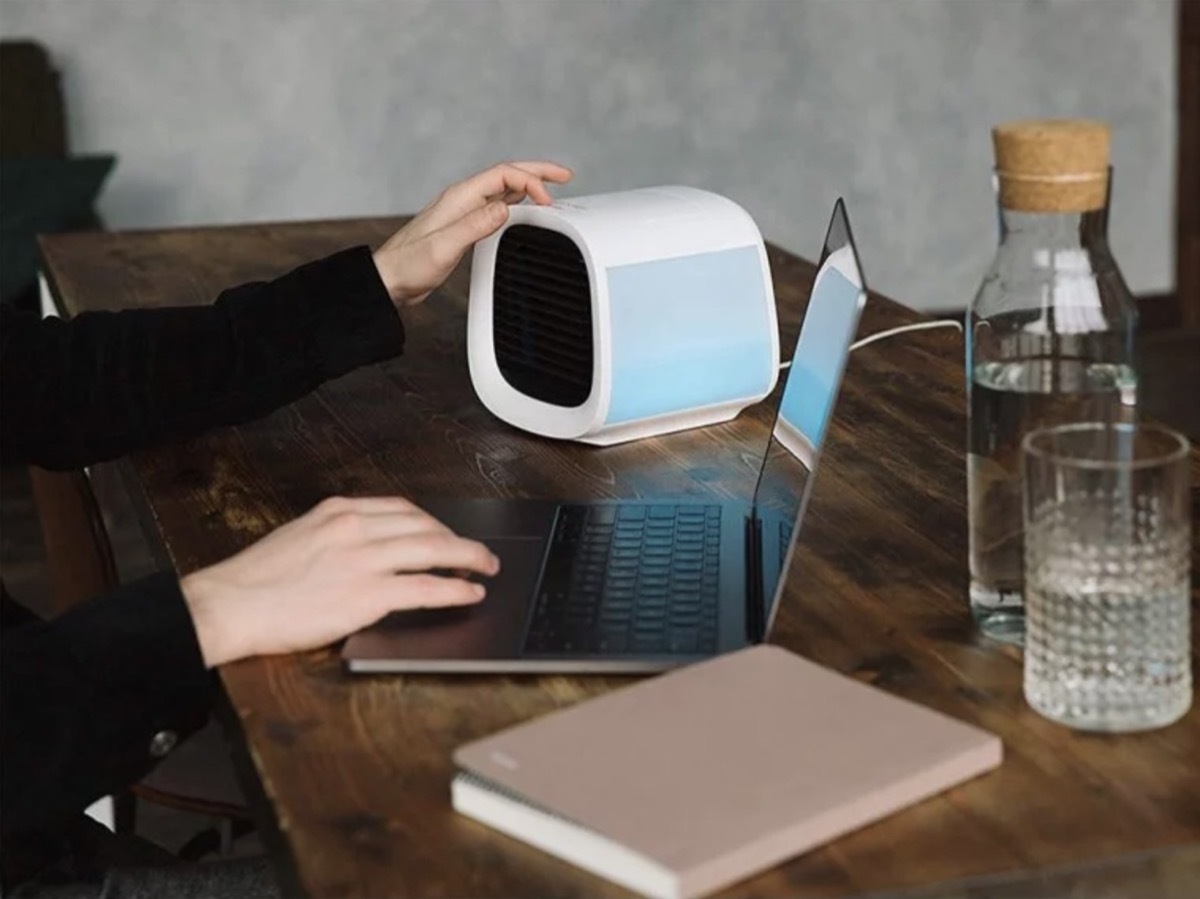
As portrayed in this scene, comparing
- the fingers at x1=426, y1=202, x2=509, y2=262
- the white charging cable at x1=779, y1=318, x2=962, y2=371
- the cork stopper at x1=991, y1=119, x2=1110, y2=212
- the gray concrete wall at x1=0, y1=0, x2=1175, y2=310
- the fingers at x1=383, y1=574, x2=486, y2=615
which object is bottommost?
the gray concrete wall at x1=0, y1=0, x2=1175, y2=310

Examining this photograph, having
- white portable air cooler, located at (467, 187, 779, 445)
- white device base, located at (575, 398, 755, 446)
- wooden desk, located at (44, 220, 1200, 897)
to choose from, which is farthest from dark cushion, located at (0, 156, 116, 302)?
white device base, located at (575, 398, 755, 446)

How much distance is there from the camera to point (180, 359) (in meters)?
1.72

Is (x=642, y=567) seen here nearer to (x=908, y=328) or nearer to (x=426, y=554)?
(x=426, y=554)

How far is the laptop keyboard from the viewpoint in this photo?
3.96ft

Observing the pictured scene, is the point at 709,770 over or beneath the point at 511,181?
beneath

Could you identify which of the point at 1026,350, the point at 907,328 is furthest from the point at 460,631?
the point at 907,328

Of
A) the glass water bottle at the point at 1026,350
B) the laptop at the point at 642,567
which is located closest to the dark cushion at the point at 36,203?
the laptop at the point at 642,567

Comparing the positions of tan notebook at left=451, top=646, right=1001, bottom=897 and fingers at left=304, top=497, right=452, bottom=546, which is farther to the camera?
fingers at left=304, top=497, right=452, bottom=546

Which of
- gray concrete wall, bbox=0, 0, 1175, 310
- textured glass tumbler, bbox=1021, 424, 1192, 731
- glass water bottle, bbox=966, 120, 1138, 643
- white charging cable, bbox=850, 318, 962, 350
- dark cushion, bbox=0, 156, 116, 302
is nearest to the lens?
textured glass tumbler, bbox=1021, 424, 1192, 731

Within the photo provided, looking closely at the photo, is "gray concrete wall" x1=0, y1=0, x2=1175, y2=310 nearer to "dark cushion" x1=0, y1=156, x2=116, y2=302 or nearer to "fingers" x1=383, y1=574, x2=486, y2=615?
"dark cushion" x1=0, y1=156, x2=116, y2=302

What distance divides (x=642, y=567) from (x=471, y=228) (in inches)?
21.4

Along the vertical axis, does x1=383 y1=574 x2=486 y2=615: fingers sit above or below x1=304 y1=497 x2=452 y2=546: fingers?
below

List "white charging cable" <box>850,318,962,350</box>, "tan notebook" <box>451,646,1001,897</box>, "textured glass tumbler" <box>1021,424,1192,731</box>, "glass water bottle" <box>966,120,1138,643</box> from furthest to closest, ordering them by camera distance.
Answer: "white charging cable" <box>850,318,962,350</box> < "glass water bottle" <box>966,120,1138,643</box> < "textured glass tumbler" <box>1021,424,1192,731</box> < "tan notebook" <box>451,646,1001,897</box>

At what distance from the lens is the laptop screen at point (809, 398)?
1.26m
